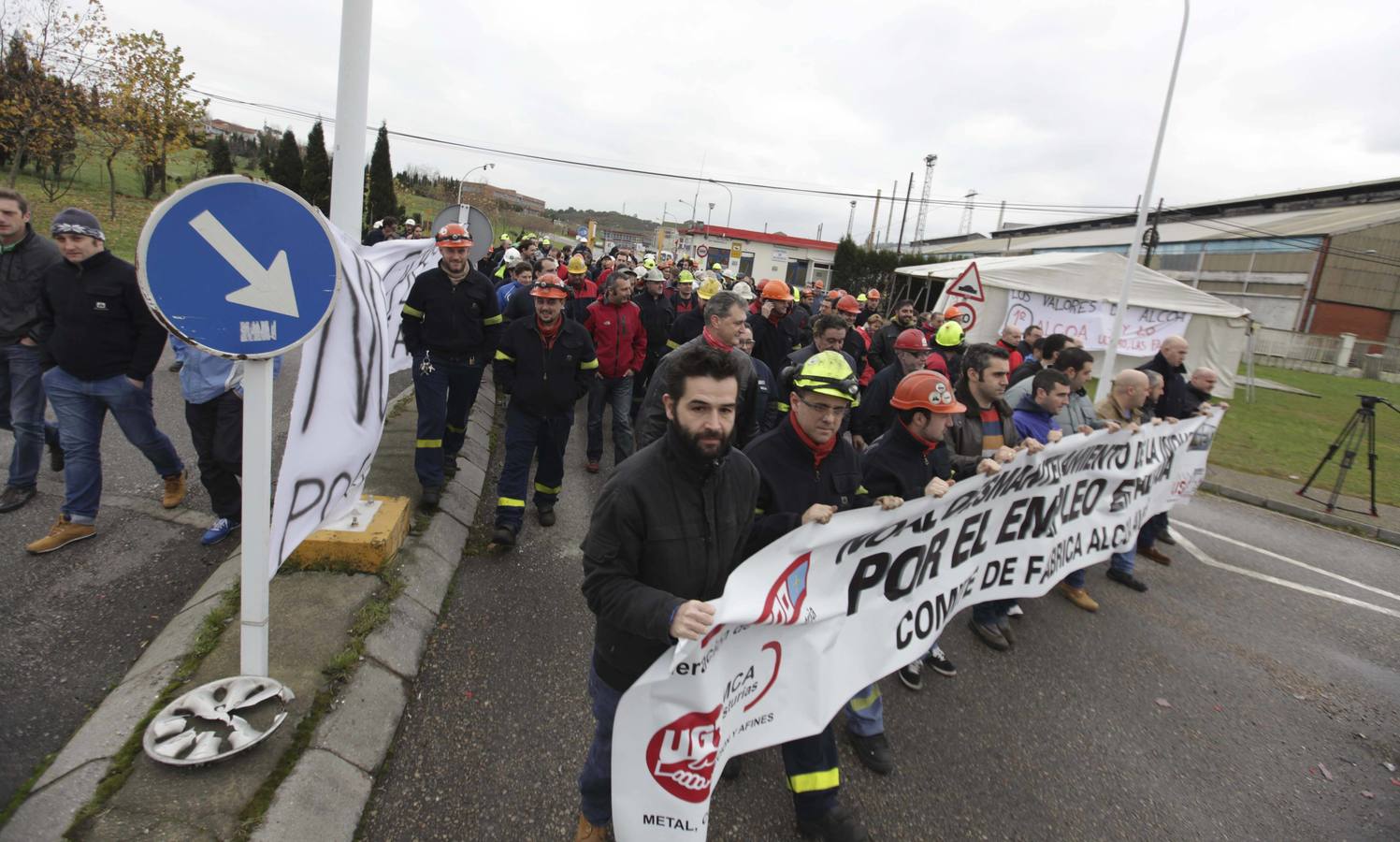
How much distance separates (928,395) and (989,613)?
217cm

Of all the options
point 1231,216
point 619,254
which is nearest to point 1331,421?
point 619,254

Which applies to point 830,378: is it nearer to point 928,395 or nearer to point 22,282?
point 928,395

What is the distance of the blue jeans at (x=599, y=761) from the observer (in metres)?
2.29

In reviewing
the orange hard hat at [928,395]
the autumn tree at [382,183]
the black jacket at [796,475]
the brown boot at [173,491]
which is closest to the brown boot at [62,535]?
the brown boot at [173,491]

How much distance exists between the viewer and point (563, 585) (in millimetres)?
4289

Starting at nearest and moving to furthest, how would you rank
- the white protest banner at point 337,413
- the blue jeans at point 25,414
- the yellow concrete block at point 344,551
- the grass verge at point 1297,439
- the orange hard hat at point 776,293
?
the white protest banner at point 337,413 < the yellow concrete block at point 344,551 < the blue jeans at point 25,414 < the orange hard hat at point 776,293 < the grass verge at point 1297,439

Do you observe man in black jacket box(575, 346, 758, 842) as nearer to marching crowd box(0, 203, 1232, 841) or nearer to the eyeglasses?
marching crowd box(0, 203, 1232, 841)

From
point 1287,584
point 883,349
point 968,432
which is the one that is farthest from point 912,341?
point 1287,584

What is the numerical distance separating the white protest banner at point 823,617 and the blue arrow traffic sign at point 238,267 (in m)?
1.77

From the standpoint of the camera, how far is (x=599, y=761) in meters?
2.29

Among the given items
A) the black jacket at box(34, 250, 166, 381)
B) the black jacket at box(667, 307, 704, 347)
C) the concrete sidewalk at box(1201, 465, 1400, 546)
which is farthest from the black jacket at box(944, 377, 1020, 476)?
the concrete sidewalk at box(1201, 465, 1400, 546)

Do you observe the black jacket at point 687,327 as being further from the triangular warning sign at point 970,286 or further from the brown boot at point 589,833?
the brown boot at point 589,833

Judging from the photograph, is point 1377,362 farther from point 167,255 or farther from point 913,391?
point 167,255

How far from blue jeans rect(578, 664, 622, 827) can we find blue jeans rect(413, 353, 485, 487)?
3.01 metres
